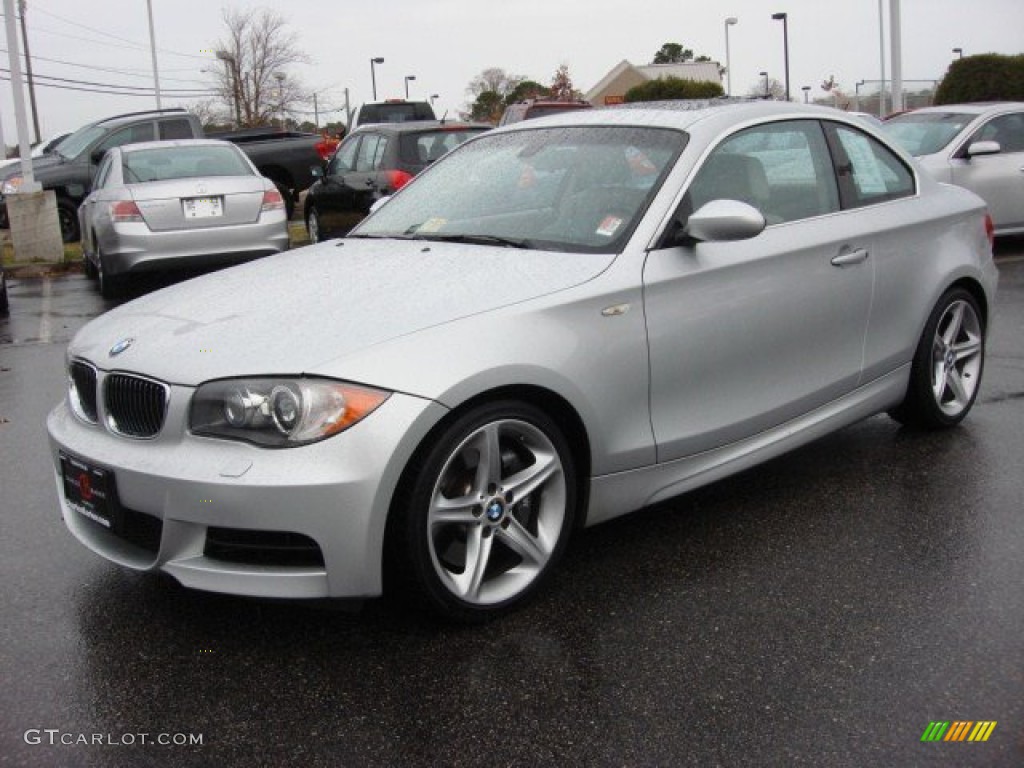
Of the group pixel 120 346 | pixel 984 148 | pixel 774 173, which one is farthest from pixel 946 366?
pixel 984 148

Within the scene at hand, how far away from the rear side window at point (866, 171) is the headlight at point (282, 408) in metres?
2.57

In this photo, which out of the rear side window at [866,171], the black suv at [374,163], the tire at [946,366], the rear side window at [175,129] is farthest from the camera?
the rear side window at [175,129]

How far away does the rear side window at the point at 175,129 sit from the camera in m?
18.0

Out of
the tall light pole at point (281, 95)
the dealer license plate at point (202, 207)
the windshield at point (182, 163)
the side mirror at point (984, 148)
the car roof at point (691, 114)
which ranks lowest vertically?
the dealer license plate at point (202, 207)

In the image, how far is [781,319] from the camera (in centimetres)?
414

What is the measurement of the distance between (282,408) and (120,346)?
0.79 m

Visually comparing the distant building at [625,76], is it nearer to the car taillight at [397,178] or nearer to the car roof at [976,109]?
the car roof at [976,109]

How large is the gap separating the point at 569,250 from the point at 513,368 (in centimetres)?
71

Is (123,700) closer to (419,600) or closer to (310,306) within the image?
(419,600)

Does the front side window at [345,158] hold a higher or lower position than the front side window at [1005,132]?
higher

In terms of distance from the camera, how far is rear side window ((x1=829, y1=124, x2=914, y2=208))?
4.71 m

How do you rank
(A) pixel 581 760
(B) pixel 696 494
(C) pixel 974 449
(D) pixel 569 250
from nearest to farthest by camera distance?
(A) pixel 581 760, (D) pixel 569 250, (B) pixel 696 494, (C) pixel 974 449

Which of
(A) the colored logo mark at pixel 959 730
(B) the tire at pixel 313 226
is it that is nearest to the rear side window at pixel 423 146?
(B) the tire at pixel 313 226

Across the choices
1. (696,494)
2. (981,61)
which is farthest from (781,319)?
(981,61)
